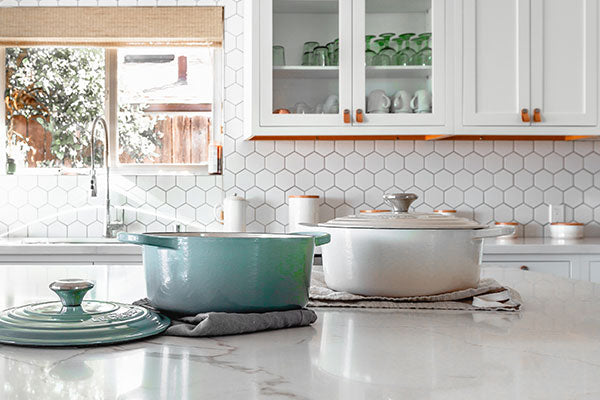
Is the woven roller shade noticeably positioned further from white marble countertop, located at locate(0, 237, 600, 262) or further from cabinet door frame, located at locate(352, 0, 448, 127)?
white marble countertop, located at locate(0, 237, 600, 262)

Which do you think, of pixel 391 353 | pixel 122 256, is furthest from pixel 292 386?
pixel 122 256

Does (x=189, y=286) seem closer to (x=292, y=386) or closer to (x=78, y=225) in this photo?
(x=292, y=386)

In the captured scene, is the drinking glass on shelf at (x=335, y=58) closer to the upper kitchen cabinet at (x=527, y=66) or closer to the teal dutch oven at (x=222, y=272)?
the upper kitchen cabinet at (x=527, y=66)

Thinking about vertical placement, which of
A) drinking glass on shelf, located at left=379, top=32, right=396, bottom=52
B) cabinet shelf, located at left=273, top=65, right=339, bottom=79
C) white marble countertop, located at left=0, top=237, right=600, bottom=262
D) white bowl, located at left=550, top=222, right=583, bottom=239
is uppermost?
drinking glass on shelf, located at left=379, top=32, right=396, bottom=52

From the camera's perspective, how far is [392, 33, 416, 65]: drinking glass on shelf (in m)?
2.98

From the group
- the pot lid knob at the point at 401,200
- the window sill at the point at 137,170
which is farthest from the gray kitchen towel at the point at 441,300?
the window sill at the point at 137,170

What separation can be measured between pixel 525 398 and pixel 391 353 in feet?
0.52

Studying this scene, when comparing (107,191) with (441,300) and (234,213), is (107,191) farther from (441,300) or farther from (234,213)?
(441,300)

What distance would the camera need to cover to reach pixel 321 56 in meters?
2.97

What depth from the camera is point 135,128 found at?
3375 mm

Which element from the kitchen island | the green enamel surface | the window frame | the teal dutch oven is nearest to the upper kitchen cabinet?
the window frame

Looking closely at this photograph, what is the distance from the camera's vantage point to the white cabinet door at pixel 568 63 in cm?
291

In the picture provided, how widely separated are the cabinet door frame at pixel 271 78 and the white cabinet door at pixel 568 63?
891 mm

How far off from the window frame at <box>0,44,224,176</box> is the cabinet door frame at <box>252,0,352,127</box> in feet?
1.60
